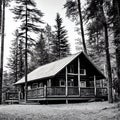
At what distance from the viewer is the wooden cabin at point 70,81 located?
2358 cm

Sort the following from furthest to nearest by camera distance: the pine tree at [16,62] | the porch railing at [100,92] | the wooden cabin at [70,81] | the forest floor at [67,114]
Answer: the pine tree at [16,62]
the porch railing at [100,92]
the wooden cabin at [70,81]
the forest floor at [67,114]

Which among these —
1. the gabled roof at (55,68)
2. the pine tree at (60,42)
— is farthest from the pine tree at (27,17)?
the pine tree at (60,42)

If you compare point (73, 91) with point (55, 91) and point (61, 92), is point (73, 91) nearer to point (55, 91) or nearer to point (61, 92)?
point (61, 92)

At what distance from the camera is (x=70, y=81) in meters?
27.3

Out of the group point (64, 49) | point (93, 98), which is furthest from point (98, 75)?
point (64, 49)

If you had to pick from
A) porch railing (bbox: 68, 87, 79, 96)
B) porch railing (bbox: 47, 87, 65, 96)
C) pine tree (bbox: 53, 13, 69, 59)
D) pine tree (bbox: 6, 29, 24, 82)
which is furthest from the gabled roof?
pine tree (bbox: 6, 29, 24, 82)

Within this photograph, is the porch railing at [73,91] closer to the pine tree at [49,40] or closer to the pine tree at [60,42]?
the pine tree at [60,42]

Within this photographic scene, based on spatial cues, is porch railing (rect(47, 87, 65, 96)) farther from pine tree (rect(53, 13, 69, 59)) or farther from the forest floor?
pine tree (rect(53, 13, 69, 59))

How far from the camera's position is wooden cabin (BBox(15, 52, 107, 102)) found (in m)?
23.6

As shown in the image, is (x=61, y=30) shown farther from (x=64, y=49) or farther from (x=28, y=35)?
(x=28, y=35)

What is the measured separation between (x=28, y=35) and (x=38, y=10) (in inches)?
136

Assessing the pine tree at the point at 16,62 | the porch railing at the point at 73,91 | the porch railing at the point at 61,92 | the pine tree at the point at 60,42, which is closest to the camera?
the porch railing at the point at 61,92

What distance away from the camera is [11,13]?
86.4 feet

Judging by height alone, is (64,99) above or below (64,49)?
below
